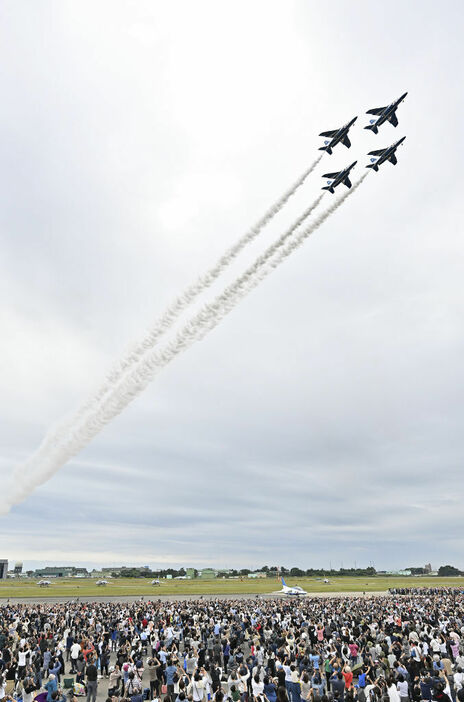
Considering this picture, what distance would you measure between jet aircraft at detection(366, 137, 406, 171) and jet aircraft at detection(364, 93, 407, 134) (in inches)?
70.6

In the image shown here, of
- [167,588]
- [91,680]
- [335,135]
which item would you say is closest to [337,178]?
[335,135]

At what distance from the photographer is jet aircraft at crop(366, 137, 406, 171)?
43.1 metres

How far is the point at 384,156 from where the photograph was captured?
143ft

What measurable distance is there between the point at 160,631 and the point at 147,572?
138 metres

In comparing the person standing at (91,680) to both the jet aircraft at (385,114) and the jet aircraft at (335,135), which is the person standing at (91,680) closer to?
the jet aircraft at (335,135)

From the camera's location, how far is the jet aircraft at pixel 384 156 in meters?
43.1

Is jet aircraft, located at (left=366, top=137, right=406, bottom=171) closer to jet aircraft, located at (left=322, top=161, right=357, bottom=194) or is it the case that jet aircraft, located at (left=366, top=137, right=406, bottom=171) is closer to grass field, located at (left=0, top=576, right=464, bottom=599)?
jet aircraft, located at (left=322, top=161, right=357, bottom=194)

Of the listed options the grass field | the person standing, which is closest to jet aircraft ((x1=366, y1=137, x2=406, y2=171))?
the person standing

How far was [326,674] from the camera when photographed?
18078 millimetres

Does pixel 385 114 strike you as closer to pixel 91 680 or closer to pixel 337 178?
pixel 337 178

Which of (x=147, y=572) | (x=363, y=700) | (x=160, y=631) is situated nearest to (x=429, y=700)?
(x=363, y=700)

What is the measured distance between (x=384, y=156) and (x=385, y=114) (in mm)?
3473

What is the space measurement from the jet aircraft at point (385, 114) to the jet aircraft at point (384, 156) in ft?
5.89

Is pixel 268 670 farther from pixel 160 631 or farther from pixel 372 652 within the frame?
pixel 160 631
